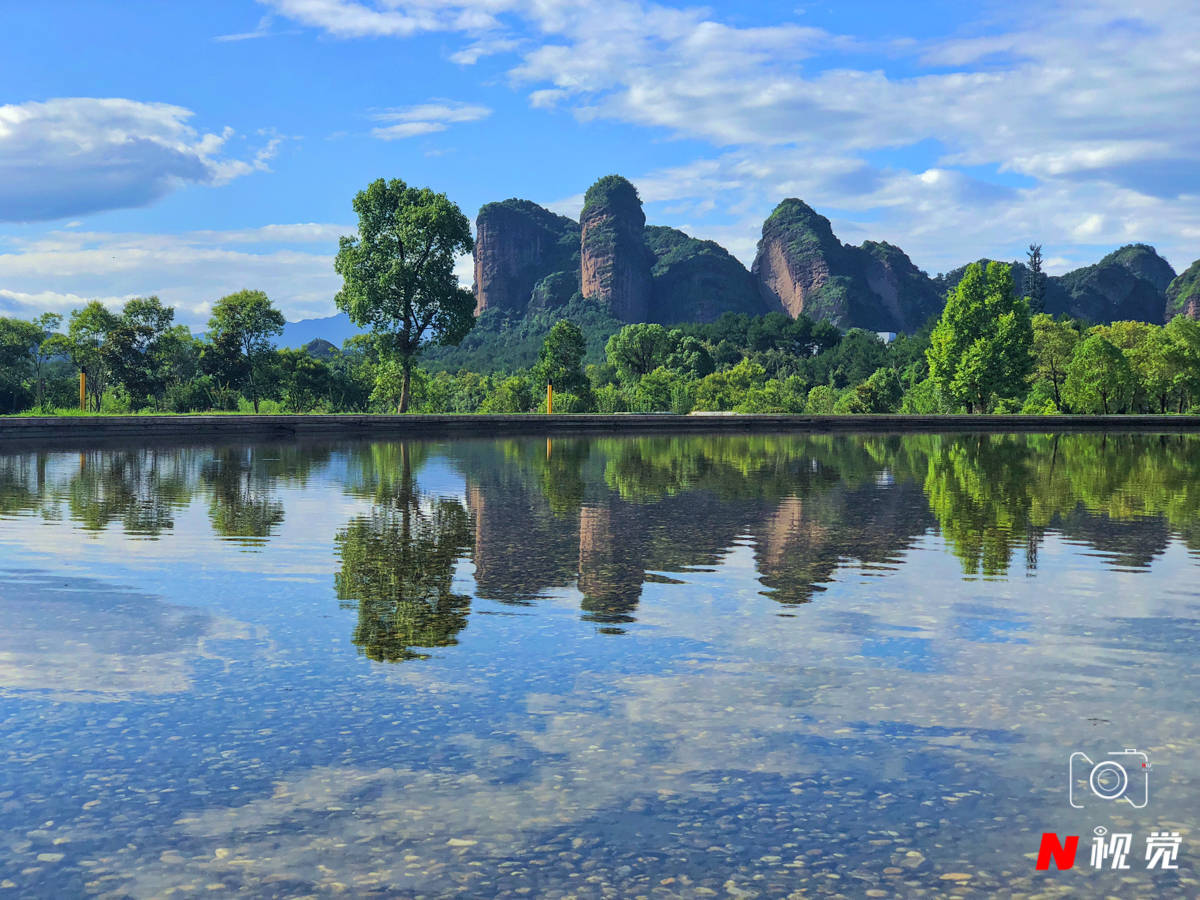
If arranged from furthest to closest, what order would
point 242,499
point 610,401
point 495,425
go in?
point 610,401
point 495,425
point 242,499

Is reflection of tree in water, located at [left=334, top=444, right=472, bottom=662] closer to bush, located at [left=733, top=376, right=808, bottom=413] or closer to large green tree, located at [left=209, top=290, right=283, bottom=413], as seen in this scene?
large green tree, located at [left=209, top=290, right=283, bottom=413]

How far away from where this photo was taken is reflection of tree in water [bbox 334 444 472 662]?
945 cm

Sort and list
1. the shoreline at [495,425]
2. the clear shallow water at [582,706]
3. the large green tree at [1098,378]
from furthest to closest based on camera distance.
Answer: the large green tree at [1098,378] → the shoreline at [495,425] → the clear shallow water at [582,706]

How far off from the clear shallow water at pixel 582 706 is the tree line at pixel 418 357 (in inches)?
2035

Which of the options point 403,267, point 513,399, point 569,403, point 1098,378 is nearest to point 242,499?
point 403,267

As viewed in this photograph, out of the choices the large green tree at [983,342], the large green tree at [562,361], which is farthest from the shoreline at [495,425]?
the large green tree at [562,361]

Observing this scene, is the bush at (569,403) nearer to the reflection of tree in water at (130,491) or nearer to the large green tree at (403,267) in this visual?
the large green tree at (403,267)

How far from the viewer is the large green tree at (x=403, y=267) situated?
6600 cm

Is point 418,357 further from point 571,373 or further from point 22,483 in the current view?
point 22,483

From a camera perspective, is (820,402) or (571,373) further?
(820,402)

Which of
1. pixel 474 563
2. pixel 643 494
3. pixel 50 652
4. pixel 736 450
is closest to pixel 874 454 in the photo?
pixel 736 450

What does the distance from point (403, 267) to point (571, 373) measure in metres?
29.2

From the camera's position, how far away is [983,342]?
7894cm

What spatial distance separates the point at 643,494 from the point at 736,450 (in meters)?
20.2
